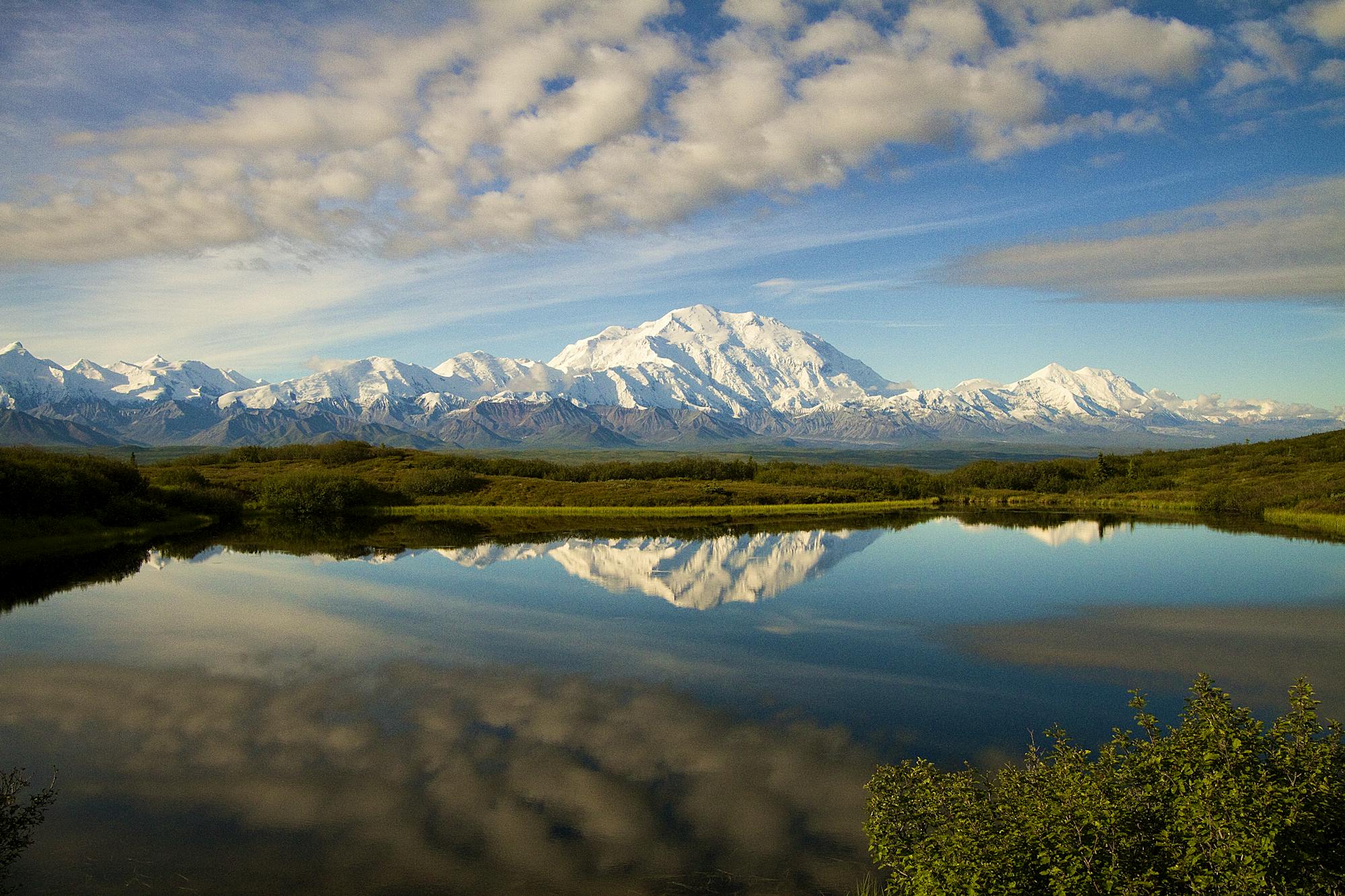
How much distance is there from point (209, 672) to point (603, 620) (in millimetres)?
15259

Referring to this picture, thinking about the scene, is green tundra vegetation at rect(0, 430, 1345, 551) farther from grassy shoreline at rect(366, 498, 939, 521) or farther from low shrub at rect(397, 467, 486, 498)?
grassy shoreline at rect(366, 498, 939, 521)

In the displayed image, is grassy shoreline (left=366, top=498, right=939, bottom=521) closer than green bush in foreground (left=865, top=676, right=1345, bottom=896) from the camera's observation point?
No

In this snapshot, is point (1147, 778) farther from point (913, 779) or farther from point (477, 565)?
point (477, 565)

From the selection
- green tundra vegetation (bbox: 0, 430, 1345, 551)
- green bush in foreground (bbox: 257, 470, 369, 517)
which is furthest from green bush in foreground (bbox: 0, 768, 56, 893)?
green bush in foreground (bbox: 257, 470, 369, 517)

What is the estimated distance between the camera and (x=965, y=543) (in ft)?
229

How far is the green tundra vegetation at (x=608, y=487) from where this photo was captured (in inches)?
2744

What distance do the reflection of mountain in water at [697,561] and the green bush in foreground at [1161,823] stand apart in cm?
2847

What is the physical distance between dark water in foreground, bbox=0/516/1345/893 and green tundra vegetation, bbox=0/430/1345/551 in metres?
19.3

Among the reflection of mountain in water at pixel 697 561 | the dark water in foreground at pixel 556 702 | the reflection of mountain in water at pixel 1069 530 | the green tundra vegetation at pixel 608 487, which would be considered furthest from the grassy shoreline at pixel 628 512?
the dark water in foreground at pixel 556 702

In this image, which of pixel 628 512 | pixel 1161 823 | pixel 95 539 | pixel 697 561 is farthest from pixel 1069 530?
pixel 95 539

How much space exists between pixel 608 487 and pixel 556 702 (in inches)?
3719

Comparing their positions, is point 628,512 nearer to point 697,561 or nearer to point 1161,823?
point 697,561

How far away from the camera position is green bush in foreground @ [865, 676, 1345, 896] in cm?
974

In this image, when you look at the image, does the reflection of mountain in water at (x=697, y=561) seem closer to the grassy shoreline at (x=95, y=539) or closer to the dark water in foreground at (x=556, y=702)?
the dark water in foreground at (x=556, y=702)
